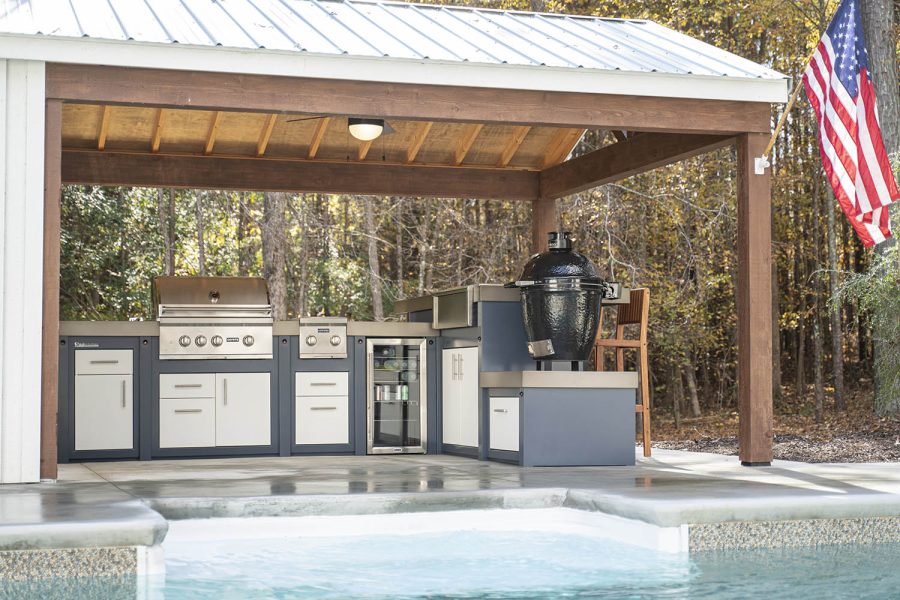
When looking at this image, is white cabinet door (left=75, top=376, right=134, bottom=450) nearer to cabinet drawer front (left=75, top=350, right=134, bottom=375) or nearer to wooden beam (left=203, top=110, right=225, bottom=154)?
cabinet drawer front (left=75, top=350, right=134, bottom=375)

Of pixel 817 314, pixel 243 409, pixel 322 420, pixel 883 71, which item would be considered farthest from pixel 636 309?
pixel 817 314

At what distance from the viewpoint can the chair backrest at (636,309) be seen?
8.80 meters

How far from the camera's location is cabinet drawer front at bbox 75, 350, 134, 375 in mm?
9023

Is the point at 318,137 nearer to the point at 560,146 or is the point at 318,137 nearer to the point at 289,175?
the point at 289,175

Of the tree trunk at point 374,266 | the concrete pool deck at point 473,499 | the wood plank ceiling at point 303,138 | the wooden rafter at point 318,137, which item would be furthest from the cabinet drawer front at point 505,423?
the tree trunk at point 374,266

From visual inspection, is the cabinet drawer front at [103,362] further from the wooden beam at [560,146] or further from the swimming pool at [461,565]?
the wooden beam at [560,146]

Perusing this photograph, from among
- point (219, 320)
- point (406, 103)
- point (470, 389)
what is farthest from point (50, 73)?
point (470, 389)

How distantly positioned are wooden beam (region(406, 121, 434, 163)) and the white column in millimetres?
4112

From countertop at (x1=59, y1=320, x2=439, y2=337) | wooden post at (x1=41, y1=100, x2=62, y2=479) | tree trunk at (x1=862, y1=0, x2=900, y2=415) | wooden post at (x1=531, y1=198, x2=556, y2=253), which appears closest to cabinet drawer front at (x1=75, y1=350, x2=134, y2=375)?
countertop at (x1=59, y1=320, x2=439, y2=337)

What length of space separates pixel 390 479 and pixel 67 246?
11.6 meters

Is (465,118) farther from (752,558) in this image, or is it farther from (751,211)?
(752,558)

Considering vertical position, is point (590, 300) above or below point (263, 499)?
above

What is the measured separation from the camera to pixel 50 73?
6945 mm

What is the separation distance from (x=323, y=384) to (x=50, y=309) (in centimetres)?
317
